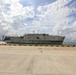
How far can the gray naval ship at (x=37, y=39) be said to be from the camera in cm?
10925

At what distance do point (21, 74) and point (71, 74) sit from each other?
8.33 feet

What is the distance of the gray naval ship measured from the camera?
109 m

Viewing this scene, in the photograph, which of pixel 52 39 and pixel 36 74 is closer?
pixel 36 74

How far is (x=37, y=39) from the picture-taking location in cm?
11119

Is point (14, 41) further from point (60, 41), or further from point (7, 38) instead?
point (60, 41)

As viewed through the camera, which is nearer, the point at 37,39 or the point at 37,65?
the point at 37,65

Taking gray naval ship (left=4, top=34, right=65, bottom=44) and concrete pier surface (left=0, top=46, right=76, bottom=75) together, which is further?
gray naval ship (left=4, top=34, right=65, bottom=44)

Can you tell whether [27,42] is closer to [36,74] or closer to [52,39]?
[52,39]

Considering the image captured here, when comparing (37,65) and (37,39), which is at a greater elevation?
(37,39)

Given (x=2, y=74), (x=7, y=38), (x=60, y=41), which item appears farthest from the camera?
(x=7, y=38)

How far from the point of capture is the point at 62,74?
8.66m

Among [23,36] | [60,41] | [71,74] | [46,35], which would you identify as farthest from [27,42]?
[71,74]

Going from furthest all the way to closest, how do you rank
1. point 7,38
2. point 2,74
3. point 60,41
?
1. point 7,38
2. point 60,41
3. point 2,74

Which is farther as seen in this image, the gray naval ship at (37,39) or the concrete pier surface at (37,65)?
the gray naval ship at (37,39)
